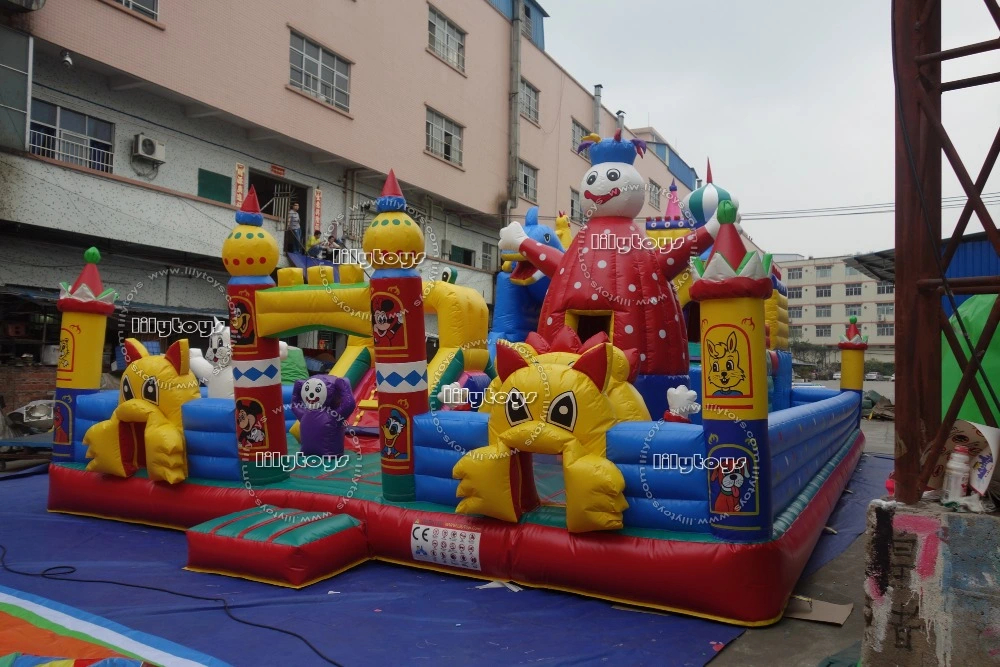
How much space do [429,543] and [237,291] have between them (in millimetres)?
2515

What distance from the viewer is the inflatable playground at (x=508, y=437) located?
379 cm

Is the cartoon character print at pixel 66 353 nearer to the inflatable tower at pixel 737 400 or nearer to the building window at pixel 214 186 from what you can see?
the inflatable tower at pixel 737 400

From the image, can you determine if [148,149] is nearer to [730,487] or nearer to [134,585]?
[134,585]

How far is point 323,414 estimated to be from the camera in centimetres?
606

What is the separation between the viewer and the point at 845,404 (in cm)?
802

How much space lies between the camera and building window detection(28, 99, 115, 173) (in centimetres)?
930

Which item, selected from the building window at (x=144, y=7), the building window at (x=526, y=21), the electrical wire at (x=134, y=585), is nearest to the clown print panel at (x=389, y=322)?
the electrical wire at (x=134, y=585)

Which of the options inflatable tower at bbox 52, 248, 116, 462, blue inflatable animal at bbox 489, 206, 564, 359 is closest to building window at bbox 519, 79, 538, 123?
blue inflatable animal at bbox 489, 206, 564, 359

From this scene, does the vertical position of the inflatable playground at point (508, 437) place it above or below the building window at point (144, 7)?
below

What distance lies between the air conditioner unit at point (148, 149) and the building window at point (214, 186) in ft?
2.70

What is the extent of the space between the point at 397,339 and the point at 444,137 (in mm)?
12248

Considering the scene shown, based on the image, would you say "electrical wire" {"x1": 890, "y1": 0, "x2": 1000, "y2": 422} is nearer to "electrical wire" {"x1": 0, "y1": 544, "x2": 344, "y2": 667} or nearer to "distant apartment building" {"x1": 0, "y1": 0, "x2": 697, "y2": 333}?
"electrical wire" {"x1": 0, "y1": 544, "x2": 344, "y2": 667}

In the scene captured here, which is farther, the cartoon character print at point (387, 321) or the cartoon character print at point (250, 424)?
the cartoon character print at point (250, 424)

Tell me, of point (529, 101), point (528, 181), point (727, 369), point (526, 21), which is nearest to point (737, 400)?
point (727, 369)
